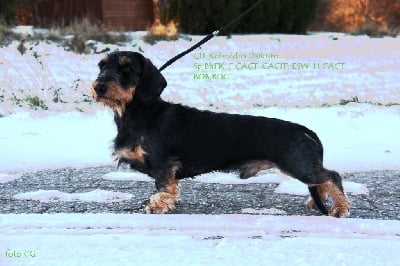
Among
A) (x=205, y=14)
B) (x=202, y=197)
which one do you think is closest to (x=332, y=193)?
(x=202, y=197)

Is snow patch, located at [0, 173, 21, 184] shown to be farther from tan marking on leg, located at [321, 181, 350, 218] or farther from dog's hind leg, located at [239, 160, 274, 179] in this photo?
tan marking on leg, located at [321, 181, 350, 218]

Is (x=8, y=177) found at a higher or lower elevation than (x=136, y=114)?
lower

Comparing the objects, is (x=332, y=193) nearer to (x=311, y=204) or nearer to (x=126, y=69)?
(x=311, y=204)

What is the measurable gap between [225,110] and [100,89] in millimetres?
5027

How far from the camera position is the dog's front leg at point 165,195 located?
179 inches

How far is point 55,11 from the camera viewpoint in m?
20.0

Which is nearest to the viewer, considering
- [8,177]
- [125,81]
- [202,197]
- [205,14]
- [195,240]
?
[195,240]

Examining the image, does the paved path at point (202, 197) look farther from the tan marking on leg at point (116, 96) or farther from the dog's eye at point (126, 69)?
the dog's eye at point (126, 69)

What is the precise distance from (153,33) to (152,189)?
10423 millimetres

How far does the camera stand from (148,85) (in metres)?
4.62

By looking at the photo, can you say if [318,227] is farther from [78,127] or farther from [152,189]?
[78,127]

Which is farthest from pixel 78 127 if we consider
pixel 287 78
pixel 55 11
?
pixel 55 11

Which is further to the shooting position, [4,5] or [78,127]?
[4,5]

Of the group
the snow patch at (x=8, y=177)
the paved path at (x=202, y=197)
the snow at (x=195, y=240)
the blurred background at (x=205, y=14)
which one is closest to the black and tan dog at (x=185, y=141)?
the paved path at (x=202, y=197)
